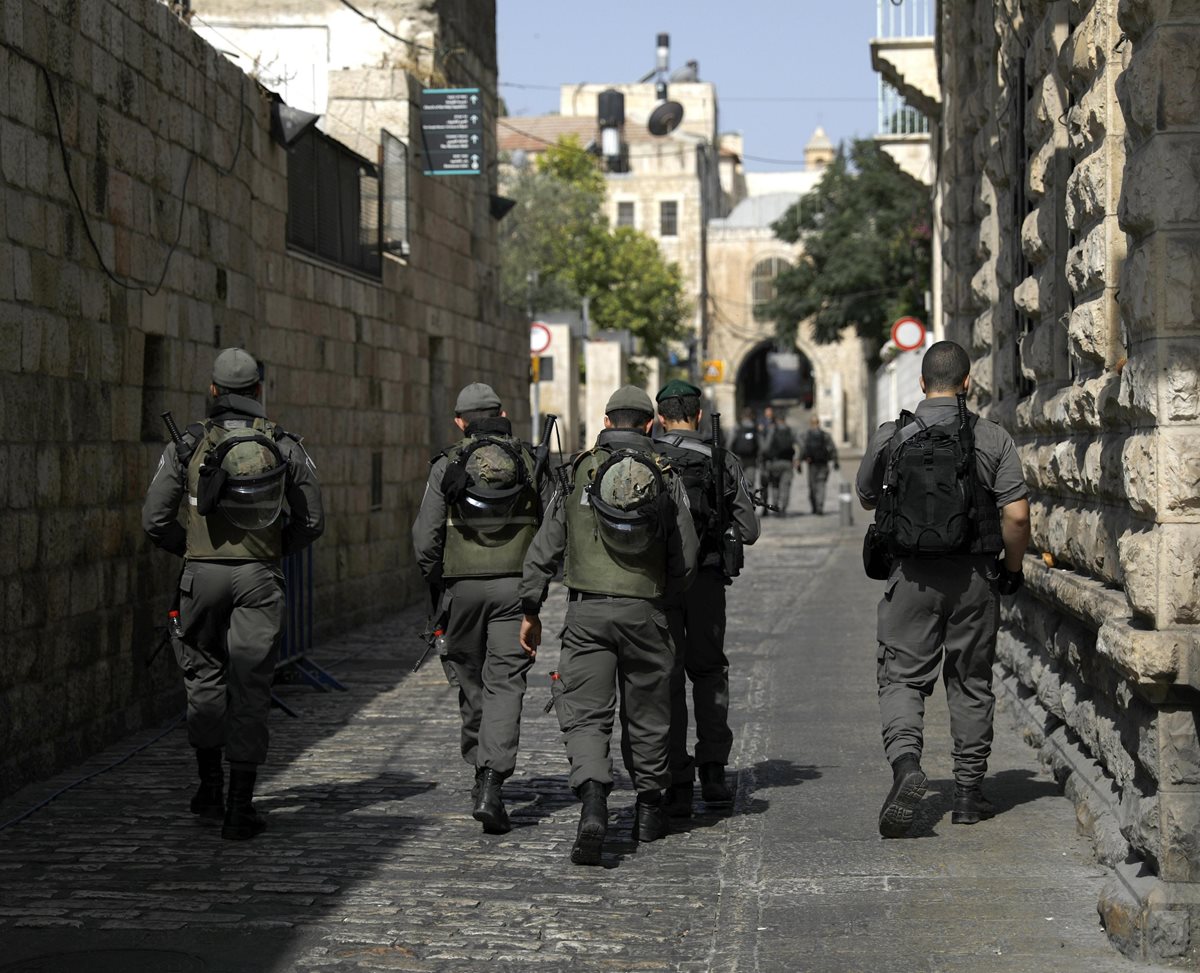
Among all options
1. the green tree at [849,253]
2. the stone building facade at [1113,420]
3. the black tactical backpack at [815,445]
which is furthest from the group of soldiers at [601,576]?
the green tree at [849,253]

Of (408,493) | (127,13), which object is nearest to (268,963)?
(127,13)

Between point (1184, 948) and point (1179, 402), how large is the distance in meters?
1.58

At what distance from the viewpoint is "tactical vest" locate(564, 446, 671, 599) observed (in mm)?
6758

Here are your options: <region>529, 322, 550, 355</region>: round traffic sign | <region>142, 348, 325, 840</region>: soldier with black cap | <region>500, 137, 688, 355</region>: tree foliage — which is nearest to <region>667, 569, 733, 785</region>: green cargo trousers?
<region>142, 348, 325, 840</region>: soldier with black cap

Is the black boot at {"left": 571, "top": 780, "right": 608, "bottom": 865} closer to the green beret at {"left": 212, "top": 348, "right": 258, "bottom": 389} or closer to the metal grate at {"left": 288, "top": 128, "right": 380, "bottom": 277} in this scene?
the green beret at {"left": 212, "top": 348, "right": 258, "bottom": 389}

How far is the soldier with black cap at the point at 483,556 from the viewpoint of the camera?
724 cm

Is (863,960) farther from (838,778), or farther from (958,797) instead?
(838,778)

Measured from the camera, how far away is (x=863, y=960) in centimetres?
528

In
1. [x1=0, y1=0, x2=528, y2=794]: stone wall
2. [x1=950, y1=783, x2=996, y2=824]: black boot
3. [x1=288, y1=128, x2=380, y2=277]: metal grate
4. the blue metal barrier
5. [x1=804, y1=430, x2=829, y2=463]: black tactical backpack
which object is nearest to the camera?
[x1=950, y1=783, x2=996, y2=824]: black boot

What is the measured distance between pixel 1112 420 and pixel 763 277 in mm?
86129

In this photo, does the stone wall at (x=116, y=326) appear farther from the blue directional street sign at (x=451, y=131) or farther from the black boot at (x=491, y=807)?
the blue directional street sign at (x=451, y=131)

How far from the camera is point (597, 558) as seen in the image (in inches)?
Answer: 267

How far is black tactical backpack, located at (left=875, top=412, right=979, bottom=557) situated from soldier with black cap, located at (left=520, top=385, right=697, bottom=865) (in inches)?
30.8

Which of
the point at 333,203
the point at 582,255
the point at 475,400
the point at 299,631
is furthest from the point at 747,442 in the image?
the point at 582,255
